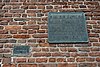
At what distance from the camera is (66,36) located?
12.3ft

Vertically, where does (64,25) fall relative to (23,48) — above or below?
above

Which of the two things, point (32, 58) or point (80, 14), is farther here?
point (80, 14)

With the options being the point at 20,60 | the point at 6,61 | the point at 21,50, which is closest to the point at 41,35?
the point at 21,50

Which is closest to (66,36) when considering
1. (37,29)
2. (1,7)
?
(37,29)

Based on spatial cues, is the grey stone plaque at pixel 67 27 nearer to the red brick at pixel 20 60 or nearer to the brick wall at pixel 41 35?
the brick wall at pixel 41 35

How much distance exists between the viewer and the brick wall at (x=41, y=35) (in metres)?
3.56

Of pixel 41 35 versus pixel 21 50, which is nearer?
pixel 21 50

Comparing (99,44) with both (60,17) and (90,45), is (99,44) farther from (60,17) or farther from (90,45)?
(60,17)

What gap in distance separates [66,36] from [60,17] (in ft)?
1.19

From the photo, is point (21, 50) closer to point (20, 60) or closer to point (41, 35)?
point (20, 60)

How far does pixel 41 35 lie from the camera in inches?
148

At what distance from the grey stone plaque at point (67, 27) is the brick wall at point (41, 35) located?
0.08 meters

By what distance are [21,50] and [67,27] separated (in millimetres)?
806

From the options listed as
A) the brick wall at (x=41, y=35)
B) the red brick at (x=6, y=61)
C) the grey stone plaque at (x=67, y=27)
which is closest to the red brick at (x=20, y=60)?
the brick wall at (x=41, y=35)
